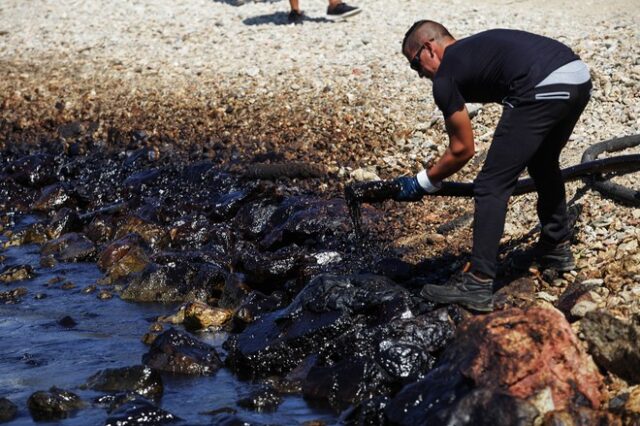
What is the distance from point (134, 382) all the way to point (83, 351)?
4.24 feet

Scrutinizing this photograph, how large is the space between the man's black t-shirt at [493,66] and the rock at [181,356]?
8.36ft

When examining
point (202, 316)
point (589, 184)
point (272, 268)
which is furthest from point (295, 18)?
point (202, 316)

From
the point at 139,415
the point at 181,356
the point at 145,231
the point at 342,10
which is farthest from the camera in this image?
the point at 342,10

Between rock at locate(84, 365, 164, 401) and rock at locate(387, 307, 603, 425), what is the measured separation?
1.85 m

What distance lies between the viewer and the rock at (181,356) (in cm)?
717

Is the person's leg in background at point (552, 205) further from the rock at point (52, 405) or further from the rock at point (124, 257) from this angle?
the rock at point (124, 257)

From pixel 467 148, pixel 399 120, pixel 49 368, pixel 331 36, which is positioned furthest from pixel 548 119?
pixel 331 36

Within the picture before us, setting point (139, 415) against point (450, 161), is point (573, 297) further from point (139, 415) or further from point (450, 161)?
point (139, 415)

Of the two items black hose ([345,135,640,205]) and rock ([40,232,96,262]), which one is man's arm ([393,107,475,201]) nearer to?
black hose ([345,135,640,205])

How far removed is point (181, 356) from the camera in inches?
284

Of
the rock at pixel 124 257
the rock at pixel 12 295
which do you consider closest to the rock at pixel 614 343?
the rock at pixel 124 257

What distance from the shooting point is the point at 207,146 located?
12.2 meters

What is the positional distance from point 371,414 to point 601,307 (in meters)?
1.77

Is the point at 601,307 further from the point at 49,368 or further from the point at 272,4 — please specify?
the point at 272,4
